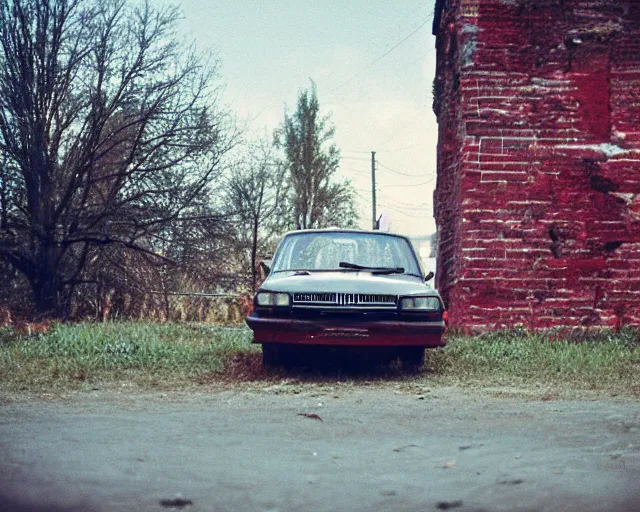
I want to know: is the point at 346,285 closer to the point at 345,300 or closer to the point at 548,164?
the point at 345,300

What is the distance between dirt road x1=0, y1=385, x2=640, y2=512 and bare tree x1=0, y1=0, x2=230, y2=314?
448 inches

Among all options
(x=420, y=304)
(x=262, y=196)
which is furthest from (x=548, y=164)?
(x=262, y=196)

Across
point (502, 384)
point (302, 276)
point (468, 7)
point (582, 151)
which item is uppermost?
point (468, 7)

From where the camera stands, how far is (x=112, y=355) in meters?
9.27

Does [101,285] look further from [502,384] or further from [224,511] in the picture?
[224,511]

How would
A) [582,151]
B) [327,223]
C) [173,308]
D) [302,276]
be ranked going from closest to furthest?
[302,276], [582,151], [173,308], [327,223]

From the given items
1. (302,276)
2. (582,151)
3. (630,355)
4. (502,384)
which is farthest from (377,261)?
(582,151)

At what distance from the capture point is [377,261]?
8.84 m

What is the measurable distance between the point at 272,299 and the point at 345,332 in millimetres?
737

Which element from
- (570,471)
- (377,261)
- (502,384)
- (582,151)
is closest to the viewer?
(570,471)

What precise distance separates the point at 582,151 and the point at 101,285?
10.7 meters

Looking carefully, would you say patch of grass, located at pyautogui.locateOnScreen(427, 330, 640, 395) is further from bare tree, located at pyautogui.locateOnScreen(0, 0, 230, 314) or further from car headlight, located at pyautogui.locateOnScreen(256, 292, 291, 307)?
bare tree, located at pyautogui.locateOnScreen(0, 0, 230, 314)

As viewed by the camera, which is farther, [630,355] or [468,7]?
[468,7]

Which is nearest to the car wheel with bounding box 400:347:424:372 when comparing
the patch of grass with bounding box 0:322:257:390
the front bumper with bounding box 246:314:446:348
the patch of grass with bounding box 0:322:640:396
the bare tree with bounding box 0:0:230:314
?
the patch of grass with bounding box 0:322:640:396
